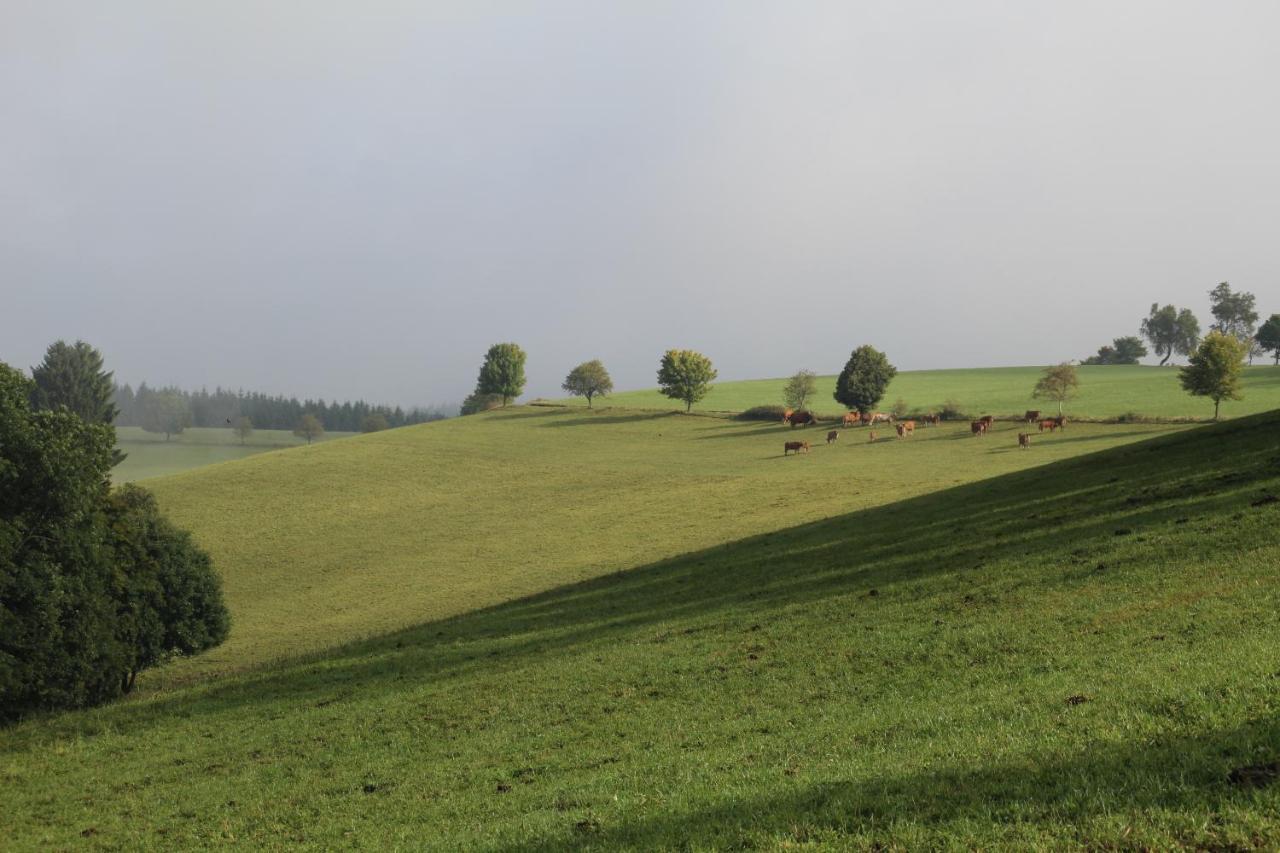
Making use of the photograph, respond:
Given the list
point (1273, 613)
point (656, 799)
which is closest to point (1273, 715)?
point (1273, 613)

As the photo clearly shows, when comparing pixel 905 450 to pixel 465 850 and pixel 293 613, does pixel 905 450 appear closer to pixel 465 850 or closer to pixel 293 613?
pixel 293 613

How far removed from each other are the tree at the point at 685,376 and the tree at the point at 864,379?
1085 inches

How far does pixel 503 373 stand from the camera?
174625 millimetres

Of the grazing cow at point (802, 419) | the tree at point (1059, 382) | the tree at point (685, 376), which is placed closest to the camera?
the tree at point (1059, 382)

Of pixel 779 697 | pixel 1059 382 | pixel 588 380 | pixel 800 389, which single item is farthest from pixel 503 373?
pixel 779 697

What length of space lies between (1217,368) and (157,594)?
10144 centimetres

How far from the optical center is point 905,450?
86188 mm

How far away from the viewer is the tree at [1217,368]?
8994 cm

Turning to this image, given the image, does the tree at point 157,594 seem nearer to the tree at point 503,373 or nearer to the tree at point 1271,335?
the tree at point 503,373

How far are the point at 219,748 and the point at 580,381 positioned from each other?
132758 millimetres

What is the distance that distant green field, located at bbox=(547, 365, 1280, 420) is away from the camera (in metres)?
100

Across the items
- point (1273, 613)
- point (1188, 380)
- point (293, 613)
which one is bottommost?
point (293, 613)

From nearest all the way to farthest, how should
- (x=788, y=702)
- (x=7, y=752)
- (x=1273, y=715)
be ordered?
(x=1273, y=715) < (x=788, y=702) < (x=7, y=752)

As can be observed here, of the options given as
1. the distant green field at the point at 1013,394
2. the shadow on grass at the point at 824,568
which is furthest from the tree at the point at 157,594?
the distant green field at the point at 1013,394
